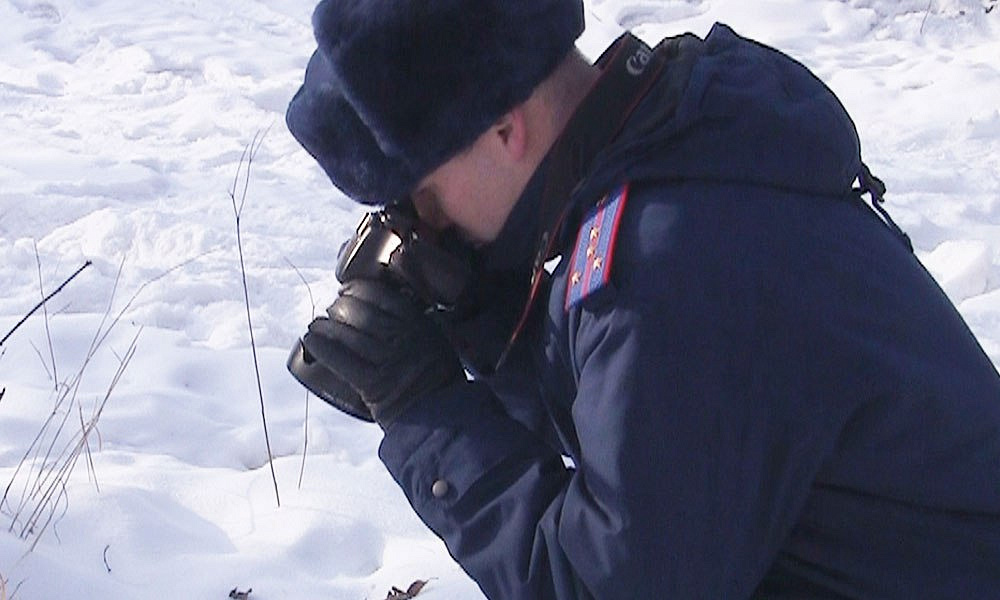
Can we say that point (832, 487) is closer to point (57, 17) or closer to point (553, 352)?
point (553, 352)

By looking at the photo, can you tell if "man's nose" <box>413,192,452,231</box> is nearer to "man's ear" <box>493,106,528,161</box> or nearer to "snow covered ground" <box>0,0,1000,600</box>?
"man's ear" <box>493,106,528,161</box>

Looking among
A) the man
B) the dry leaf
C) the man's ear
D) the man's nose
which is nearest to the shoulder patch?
the man

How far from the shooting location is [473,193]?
160 centimetres

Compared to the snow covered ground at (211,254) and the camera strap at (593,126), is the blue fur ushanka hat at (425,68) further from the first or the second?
the snow covered ground at (211,254)

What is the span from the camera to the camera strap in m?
1.50

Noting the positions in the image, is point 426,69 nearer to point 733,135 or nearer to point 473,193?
point 473,193

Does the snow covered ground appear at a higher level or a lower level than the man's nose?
lower

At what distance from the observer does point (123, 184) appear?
15.3 ft

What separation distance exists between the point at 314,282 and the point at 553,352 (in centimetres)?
250

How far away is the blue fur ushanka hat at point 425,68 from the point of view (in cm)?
145

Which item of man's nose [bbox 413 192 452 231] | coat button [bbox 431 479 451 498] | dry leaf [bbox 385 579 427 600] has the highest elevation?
man's nose [bbox 413 192 452 231]

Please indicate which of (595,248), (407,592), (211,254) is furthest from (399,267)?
(211,254)

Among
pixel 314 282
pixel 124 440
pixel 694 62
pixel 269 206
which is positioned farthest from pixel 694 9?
pixel 694 62

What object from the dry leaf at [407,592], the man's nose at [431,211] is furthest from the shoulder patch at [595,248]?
the dry leaf at [407,592]
